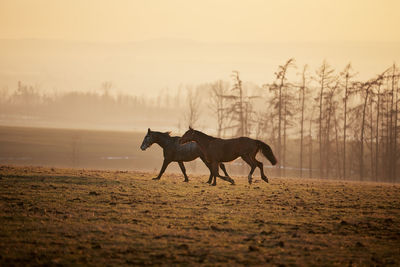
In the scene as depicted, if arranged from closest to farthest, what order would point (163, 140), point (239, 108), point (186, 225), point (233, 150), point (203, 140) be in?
point (186, 225)
point (233, 150)
point (203, 140)
point (163, 140)
point (239, 108)

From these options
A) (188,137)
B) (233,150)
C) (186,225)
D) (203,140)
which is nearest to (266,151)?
(233,150)

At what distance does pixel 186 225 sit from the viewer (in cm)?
1466

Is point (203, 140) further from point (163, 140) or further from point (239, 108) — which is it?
point (239, 108)

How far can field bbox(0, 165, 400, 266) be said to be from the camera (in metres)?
11.6

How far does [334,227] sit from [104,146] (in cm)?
8901

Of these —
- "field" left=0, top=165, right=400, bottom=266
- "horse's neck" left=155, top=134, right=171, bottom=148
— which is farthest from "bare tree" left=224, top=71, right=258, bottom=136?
"field" left=0, top=165, right=400, bottom=266

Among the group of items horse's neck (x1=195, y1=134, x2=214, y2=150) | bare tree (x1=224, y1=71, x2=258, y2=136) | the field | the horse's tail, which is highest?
bare tree (x1=224, y1=71, x2=258, y2=136)

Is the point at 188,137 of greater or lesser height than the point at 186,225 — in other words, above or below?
above

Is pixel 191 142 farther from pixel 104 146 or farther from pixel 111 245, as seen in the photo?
pixel 104 146

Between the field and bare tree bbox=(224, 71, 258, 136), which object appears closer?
the field

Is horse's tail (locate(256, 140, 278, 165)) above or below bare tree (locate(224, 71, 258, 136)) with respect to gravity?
below

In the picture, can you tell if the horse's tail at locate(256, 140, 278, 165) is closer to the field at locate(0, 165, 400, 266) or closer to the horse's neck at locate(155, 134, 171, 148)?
the field at locate(0, 165, 400, 266)

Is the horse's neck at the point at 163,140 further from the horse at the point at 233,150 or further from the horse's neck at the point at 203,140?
the horse at the point at 233,150

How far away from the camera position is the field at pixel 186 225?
456 inches
